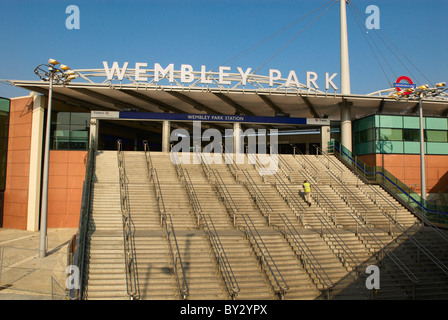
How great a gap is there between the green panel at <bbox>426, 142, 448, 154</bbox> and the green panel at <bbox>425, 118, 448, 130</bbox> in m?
1.26

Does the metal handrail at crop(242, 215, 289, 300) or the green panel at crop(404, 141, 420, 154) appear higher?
the green panel at crop(404, 141, 420, 154)

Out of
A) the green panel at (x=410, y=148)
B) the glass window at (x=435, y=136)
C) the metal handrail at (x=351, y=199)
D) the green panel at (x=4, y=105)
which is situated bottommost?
the metal handrail at (x=351, y=199)

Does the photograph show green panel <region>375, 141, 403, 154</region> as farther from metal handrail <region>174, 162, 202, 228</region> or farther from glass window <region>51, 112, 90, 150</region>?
glass window <region>51, 112, 90, 150</region>

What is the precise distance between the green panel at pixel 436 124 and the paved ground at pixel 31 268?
84.9 feet

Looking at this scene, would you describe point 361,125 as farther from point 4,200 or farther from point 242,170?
point 4,200

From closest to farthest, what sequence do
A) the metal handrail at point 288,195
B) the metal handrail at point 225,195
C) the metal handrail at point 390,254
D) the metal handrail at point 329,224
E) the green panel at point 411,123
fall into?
the metal handrail at point 390,254 → the metal handrail at point 329,224 → the metal handrail at point 225,195 → the metal handrail at point 288,195 → the green panel at point 411,123

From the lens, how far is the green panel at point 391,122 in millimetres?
24594

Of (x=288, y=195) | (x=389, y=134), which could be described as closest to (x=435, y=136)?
(x=389, y=134)

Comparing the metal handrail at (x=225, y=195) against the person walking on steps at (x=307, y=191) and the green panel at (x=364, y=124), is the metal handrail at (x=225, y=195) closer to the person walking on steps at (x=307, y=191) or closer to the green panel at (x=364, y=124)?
the person walking on steps at (x=307, y=191)

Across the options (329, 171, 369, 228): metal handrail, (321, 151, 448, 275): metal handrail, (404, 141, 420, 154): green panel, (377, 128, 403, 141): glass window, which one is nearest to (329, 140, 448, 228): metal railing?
(321, 151, 448, 275): metal handrail

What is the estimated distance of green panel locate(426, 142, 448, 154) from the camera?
24406 millimetres

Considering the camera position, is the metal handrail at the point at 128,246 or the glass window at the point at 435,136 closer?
the metal handrail at the point at 128,246

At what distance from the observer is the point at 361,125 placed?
87.0ft

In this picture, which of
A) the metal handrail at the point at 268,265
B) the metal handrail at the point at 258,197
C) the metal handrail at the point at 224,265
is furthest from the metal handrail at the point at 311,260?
the metal handrail at the point at 224,265
